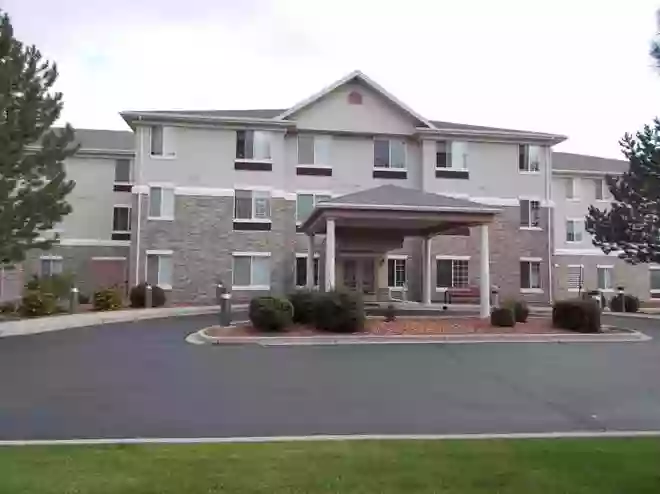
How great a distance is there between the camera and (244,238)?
31.8m

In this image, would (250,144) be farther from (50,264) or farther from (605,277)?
(605,277)

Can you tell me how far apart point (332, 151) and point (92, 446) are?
28.0 meters

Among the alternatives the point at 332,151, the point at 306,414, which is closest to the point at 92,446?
the point at 306,414

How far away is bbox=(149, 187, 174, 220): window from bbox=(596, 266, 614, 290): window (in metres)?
25.6

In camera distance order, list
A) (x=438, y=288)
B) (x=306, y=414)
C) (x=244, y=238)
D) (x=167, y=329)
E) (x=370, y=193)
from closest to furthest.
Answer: (x=306, y=414), (x=167, y=329), (x=370, y=193), (x=244, y=238), (x=438, y=288)

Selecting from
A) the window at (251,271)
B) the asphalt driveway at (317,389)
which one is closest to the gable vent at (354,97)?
the window at (251,271)

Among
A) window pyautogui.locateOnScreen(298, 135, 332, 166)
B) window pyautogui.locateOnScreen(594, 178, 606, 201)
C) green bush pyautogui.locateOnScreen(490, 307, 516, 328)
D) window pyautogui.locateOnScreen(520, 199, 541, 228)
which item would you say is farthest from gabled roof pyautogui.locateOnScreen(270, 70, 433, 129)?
green bush pyautogui.locateOnScreen(490, 307, 516, 328)

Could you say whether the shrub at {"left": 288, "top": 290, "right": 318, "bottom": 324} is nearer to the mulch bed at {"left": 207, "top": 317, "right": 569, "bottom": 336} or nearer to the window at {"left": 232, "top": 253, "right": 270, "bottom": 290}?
the mulch bed at {"left": 207, "top": 317, "right": 569, "bottom": 336}

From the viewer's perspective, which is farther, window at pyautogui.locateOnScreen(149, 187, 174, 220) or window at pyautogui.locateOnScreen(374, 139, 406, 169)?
window at pyautogui.locateOnScreen(374, 139, 406, 169)

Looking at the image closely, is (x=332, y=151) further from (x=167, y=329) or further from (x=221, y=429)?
(x=221, y=429)

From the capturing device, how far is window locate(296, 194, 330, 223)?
32844 millimetres

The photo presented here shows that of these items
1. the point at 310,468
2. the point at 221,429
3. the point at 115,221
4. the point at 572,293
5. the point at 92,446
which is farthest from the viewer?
the point at 572,293

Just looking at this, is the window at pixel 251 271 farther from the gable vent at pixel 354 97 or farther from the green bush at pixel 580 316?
the green bush at pixel 580 316

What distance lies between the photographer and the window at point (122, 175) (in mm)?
36438
